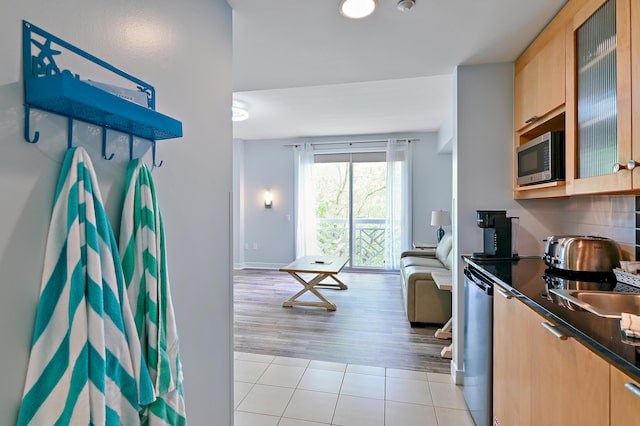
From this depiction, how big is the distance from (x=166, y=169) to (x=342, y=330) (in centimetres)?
273

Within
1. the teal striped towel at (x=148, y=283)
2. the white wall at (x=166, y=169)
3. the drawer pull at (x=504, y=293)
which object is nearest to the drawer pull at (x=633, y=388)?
the drawer pull at (x=504, y=293)

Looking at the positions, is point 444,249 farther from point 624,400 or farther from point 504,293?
point 624,400

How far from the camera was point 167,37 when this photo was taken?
3.91 feet

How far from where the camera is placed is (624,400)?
2.57 feet

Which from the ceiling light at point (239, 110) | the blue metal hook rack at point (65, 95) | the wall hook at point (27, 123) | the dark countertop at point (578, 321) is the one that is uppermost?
the ceiling light at point (239, 110)

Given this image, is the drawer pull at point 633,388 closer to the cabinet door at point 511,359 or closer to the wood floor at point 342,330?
the cabinet door at point 511,359

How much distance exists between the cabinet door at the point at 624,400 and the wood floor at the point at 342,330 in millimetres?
1920

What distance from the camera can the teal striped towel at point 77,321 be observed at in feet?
2.30

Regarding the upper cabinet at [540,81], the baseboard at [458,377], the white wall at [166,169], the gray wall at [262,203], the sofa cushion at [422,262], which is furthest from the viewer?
the gray wall at [262,203]

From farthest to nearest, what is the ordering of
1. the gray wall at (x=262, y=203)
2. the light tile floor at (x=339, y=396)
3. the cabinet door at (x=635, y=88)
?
1. the gray wall at (x=262, y=203)
2. the light tile floor at (x=339, y=396)
3. the cabinet door at (x=635, y=88)

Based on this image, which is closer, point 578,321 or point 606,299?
point 578,321

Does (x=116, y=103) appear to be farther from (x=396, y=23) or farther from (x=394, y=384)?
(x=394, y=384)

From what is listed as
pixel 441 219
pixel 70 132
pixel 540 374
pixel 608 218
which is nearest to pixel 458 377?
pixel 540 374

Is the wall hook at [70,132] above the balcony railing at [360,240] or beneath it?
above
